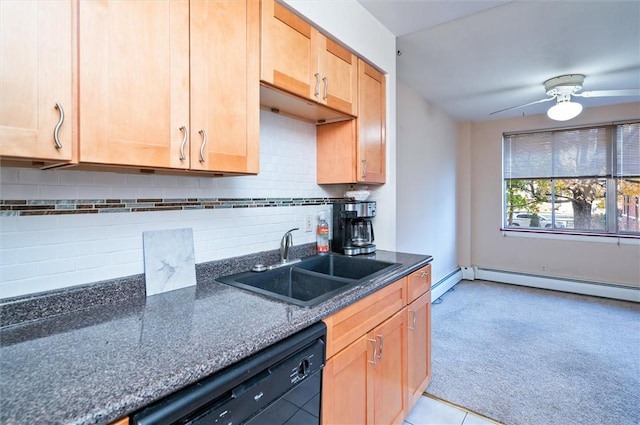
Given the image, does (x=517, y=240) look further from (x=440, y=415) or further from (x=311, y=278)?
(x=311, y=278)

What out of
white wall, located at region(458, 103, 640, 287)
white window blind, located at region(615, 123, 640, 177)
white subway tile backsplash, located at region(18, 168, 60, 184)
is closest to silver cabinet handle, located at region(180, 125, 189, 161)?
white subway tile backsplash, located at region(18, 168, 60, 184)

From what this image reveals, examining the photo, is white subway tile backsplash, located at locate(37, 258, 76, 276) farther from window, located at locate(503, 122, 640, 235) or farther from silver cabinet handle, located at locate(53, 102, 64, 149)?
A: window, located at locate(503, 122, 640, 235)

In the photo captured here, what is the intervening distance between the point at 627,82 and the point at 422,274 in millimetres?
3412

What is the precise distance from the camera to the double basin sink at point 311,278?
4.86 ft

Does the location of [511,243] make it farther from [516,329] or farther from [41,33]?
[41,33]

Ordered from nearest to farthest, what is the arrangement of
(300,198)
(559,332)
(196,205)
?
(196,205)
(300,198)
(559,332)

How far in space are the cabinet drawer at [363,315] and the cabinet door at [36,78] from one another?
1008 millimetres

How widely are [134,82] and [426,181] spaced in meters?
3.59

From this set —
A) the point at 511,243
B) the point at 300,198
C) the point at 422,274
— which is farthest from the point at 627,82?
the point at 300,198

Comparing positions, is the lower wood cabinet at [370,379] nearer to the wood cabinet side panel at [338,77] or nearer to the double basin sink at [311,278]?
the double basin sink at [311,278]

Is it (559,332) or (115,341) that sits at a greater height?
(115,341)

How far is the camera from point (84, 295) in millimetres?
1120

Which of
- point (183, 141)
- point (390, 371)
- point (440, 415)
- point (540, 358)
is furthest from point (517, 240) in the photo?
point (183, 141)

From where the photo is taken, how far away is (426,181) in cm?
399
